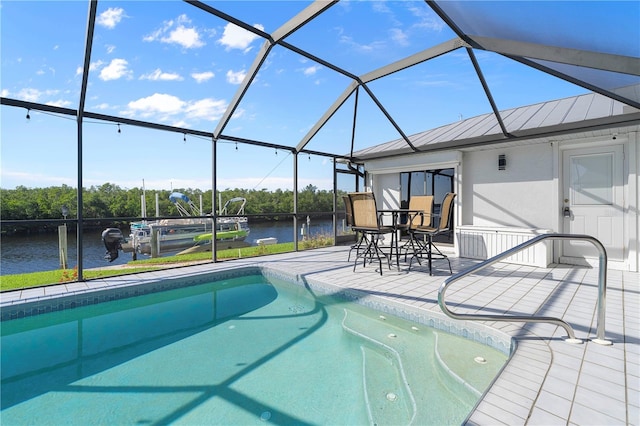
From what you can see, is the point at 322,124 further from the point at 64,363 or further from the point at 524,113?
the point at 64,363

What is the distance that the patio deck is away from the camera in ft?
5.33

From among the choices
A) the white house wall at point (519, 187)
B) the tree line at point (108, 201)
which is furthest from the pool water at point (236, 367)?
the tree line at point (108, 201)

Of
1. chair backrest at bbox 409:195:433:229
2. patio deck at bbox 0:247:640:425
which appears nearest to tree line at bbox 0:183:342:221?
chair backrest at bbox 409:195:433:229

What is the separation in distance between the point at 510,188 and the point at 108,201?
19.2 meters

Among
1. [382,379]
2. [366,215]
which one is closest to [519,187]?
[366,215]

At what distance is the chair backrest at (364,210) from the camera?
4707 mm

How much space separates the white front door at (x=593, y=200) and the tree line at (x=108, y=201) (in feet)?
16.3

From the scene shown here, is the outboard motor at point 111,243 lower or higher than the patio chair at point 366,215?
lower

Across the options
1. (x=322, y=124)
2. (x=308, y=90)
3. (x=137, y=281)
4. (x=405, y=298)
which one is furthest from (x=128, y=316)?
(x=308, y=90)

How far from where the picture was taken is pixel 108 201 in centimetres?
1703

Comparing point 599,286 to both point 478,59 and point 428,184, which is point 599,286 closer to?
point 478,59

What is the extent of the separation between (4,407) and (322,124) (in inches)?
225

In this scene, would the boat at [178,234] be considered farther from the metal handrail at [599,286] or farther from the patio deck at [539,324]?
the metal handrail at [599,286]

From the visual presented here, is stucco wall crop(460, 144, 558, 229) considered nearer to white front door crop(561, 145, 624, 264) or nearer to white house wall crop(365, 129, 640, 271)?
white house wall crop(365, 129, 640, 271)
